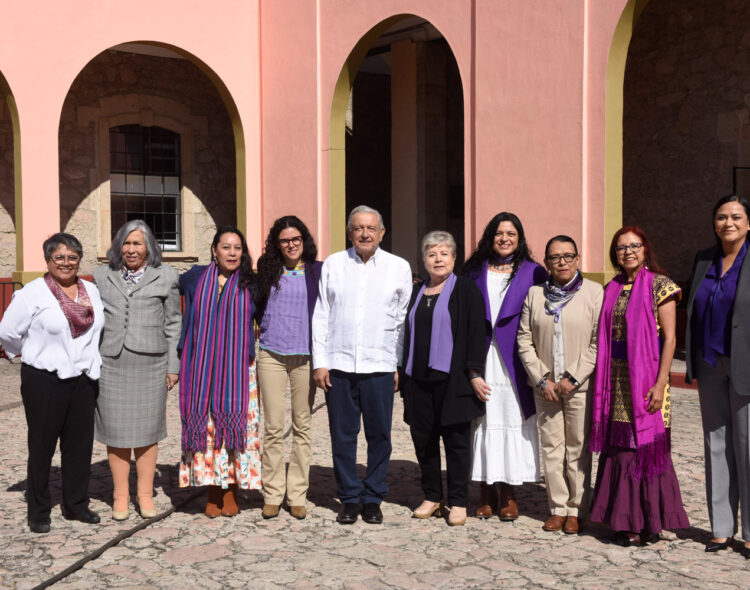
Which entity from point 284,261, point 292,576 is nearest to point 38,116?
point 284,261

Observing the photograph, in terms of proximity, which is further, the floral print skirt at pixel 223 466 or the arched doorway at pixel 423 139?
the arched doorway at pixel 423 139

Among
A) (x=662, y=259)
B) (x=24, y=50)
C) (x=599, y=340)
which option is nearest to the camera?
(x=599, y=340)

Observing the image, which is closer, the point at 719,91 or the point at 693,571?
the point at 693,571

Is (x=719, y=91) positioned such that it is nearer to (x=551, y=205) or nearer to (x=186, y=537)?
(x=551, y=205)

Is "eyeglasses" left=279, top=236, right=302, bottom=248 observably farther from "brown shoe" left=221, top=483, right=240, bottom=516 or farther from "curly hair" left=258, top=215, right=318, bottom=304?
"brown shoe" left=221, top=483, right=240, bottom=516

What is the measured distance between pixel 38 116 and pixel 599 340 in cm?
797

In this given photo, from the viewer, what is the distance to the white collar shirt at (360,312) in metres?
4.44

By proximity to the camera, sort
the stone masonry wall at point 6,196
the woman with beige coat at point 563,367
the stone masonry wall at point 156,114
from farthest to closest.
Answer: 1. the stone masonry wall at point 156,114
2. the stone masonry wall at point 6,196
3. the woman with beige coat at point 563,367

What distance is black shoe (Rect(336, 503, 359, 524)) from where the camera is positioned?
176 inches

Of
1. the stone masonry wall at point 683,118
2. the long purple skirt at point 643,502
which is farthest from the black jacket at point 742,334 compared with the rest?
the stone masonry wall at point 683,118

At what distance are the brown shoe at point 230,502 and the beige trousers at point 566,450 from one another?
1609mm

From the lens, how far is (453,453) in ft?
14.7

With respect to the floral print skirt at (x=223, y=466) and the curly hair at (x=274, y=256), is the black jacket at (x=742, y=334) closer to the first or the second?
the curly hair at (x=274, y=256)

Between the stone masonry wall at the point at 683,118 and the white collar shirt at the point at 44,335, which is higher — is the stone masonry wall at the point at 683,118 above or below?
above
